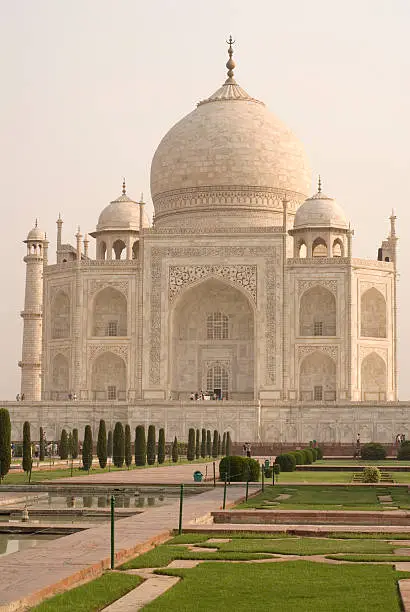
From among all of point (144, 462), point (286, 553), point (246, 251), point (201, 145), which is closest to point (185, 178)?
point (201, 145)

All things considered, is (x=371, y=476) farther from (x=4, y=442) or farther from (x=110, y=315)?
(x=110, y=315)

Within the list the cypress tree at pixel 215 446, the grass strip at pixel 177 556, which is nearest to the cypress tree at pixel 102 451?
the cypress tree at pixel 215 446

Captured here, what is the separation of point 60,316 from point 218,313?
4946 millimetres

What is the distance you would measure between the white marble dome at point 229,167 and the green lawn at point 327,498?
71.3ft

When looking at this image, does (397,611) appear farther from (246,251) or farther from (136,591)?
(246,251)

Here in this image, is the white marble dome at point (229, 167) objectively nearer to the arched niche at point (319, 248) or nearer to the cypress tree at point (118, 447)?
the arched niche at point (319, 248)

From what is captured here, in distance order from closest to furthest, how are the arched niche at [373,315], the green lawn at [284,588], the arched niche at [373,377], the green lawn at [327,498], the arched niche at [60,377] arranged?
1. the green lawn at [284,588]
2. the green lawn at [327,498]
3. the arched niche at [373,377]
4. the arched niche at [373,315]
5. the arched niche at [60,377]

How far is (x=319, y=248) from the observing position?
120 ft

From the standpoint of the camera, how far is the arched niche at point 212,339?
3491 centimetres

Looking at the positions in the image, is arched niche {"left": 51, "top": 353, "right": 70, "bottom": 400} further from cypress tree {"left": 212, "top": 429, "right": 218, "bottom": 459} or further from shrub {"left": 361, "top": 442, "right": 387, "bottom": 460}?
shrub {"left": 361, "top": 442, "right": 387, "bottom": 460}

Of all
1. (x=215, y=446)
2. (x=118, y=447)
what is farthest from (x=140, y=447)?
(x=215, y=446)


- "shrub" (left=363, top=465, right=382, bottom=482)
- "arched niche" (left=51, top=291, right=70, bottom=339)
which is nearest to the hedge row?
"shrub" (left=363, top=465, right=382, bottom=482)

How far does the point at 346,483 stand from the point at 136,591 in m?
9.58

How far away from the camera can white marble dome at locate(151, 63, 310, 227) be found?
3669 centimetres
